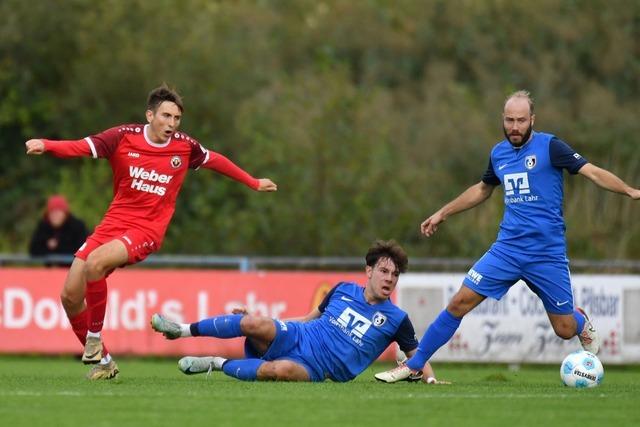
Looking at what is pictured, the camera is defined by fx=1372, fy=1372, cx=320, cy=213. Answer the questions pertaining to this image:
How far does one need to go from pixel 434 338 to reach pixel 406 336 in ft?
1.03

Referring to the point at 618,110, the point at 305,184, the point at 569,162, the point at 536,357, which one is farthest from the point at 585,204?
the point at 569,162

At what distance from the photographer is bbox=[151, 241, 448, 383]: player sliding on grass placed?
1090 centimetres

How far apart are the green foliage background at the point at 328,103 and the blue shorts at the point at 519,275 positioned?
13910mm

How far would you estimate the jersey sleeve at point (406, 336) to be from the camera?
11.1m

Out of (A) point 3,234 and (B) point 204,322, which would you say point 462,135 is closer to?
(A) point 3,234

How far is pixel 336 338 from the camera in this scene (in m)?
11.0

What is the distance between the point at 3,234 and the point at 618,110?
59.1 ft

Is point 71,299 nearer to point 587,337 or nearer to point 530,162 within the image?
point 530,162

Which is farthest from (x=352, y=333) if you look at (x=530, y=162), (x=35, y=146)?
(x=35, y=146)

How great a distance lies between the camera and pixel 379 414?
844cm

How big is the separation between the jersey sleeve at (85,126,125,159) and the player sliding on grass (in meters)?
1.61

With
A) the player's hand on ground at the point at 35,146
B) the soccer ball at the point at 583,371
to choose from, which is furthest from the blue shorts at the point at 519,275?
the player's hand on ground at the point at 35,146

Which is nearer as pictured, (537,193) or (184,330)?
(184,330)

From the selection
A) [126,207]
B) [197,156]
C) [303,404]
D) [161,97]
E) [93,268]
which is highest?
[161,97]
